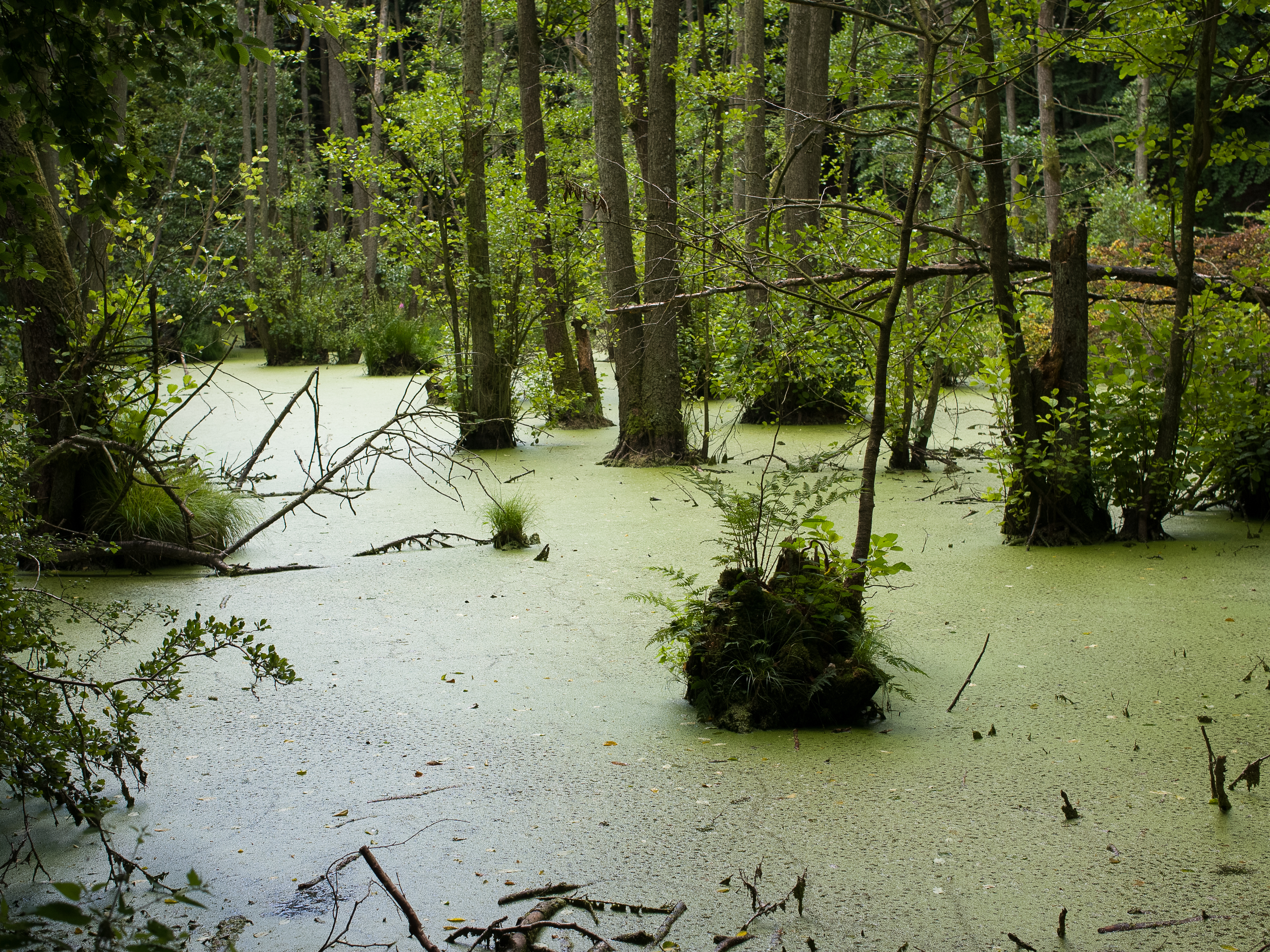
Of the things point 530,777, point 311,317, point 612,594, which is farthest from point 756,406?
point 311,317

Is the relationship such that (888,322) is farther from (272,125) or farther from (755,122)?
(272,125)

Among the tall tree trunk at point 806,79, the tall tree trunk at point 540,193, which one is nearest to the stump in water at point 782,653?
the tall tree trunk at point 540,193

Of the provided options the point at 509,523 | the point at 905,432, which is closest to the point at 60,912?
the point at 509,523

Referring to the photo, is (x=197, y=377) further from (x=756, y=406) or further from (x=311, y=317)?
(x=756, y=406)

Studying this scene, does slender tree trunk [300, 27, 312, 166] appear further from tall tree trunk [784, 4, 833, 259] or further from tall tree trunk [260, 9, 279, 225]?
tall tree trunk [784, 4, 833, 259]

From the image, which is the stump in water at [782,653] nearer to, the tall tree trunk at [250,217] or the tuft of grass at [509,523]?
the tuft of grass at [509,523]

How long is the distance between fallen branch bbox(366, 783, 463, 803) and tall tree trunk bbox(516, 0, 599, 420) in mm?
6948

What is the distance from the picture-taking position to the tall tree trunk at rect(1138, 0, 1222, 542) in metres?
4.74

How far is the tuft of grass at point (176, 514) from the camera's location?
5172 millimetres

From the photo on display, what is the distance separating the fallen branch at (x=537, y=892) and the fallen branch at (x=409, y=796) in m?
0.58

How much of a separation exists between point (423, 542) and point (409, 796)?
3.18 m

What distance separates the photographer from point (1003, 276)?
5.00 meters

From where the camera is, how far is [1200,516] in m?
5.74

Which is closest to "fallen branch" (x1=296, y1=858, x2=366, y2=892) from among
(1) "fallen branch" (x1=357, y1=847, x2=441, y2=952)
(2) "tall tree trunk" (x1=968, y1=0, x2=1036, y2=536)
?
(1) "fallen branch" (x1=357, y1=847, x2=441, y2=952)
